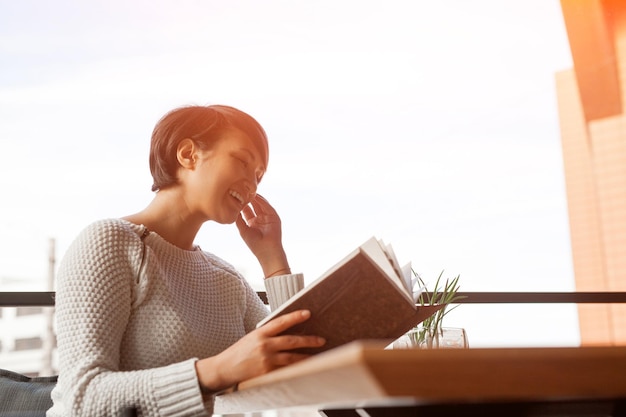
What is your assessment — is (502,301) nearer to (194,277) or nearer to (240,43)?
(194,277)

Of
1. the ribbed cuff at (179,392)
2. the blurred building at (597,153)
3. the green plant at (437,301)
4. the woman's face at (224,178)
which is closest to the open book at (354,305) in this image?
the ribbed cuff at (179,392)

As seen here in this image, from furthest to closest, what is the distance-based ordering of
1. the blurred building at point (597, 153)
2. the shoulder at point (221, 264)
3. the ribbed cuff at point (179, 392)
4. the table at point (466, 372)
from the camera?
the blurred building at point (597, 153) → the shoulder at point (221, 264) → the ribbed cuff at point (179, 392) → the table at point (466, 372)

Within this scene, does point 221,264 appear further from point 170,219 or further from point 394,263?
point 394,263

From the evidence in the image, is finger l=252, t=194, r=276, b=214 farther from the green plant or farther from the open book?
the open book

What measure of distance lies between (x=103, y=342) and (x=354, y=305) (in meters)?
0.45

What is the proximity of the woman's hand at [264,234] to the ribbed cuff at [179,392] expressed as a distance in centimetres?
58

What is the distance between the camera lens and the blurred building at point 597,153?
15.2ft

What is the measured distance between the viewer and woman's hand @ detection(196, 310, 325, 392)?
79 cm

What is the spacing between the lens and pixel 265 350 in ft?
2.62

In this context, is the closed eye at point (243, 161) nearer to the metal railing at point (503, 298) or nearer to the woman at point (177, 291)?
the woman at point (177, 291)

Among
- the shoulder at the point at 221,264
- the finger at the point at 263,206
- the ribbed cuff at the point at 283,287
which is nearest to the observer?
the ribbed cuff at the point at 283,287

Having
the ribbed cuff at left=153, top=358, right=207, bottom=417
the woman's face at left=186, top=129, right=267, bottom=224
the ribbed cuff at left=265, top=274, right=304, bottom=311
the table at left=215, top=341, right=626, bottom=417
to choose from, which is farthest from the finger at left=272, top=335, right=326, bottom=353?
the woman's face at left=186, top=129, right=267, bottom=224

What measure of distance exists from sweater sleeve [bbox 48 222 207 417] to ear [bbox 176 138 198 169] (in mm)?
233

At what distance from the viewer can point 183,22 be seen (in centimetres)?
511
